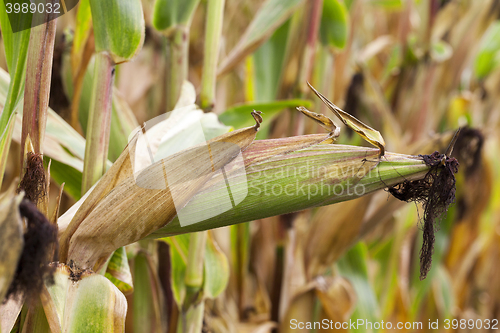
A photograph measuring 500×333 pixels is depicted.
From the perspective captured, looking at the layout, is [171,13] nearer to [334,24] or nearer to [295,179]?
[295,179]

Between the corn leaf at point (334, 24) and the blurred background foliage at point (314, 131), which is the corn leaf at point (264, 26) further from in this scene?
the corn leaf at point (334, 24)

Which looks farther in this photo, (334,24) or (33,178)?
(334,24)

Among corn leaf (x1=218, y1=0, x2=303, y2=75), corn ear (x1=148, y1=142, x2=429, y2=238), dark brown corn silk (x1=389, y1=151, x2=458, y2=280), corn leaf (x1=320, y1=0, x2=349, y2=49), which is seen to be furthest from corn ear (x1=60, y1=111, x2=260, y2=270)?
corn leaf (x1=320, y1=0, x2=349, y2=49)

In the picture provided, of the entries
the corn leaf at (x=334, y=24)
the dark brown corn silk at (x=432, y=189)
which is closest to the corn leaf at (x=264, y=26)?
the corn leaf at (x=334, y=24)

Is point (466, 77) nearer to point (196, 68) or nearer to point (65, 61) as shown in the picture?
point (196, 68)

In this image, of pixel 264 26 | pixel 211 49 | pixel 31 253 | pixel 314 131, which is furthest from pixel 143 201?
pixel 314 131
